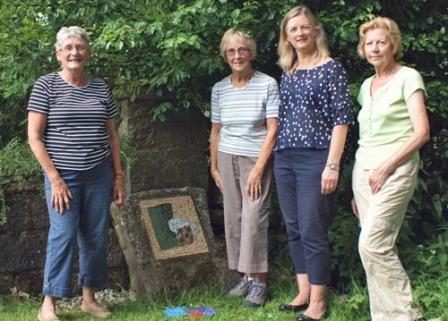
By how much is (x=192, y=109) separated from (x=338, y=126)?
1.59 metres

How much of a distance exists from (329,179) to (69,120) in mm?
1564

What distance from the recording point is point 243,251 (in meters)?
4.38

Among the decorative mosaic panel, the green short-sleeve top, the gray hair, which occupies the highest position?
the gray hair

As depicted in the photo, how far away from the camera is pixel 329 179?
3818 mm

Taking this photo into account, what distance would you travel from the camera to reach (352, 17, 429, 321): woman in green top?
350 cm

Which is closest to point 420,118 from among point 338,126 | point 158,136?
point 338,126

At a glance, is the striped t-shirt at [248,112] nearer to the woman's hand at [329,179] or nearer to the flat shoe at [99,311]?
the woman's hand at [329,179]

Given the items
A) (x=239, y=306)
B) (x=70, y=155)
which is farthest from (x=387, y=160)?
(x=70, y=155)

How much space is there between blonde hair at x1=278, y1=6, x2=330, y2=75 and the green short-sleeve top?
0.49 metres

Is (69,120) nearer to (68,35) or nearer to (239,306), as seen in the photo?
(68,35)

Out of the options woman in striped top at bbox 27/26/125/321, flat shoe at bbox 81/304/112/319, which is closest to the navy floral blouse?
woman in striped top at bbox 27/26/125/321

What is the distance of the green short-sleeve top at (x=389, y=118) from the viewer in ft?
11.5

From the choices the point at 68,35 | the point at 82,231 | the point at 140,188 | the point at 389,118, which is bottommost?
the point at 82,231

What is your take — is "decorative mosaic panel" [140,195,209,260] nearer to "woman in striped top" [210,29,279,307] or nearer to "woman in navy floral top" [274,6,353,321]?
"woman in striped top" [210,29,279,307]
